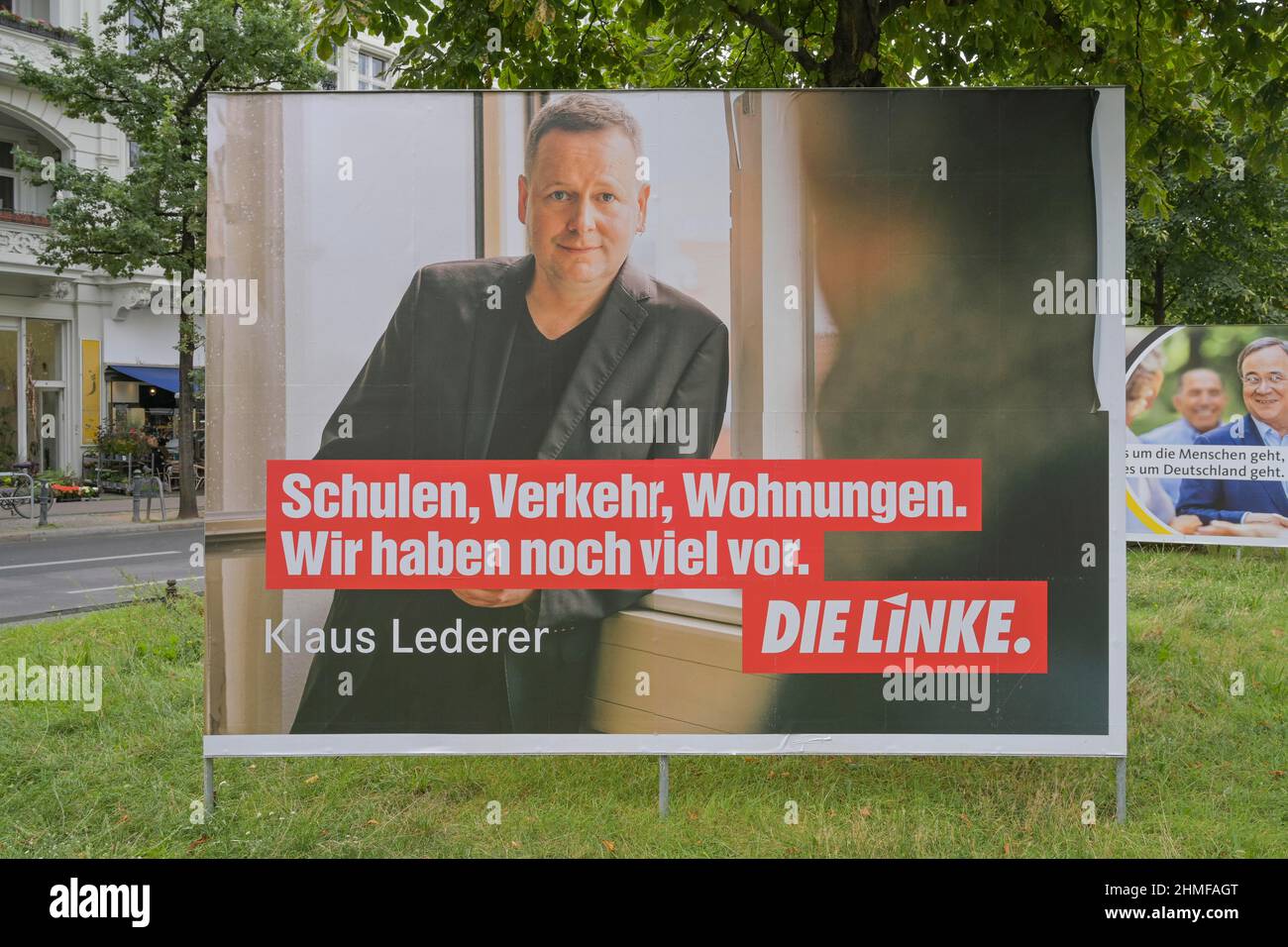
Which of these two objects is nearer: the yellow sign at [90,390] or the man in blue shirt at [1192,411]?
the man in blue shirt at [1192,411]

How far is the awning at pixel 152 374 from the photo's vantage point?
29656 mm

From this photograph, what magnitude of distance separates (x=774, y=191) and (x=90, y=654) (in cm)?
665

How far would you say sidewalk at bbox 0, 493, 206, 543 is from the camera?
63.8 ft

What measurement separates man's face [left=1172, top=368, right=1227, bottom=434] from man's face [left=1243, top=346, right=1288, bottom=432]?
13.0 inches

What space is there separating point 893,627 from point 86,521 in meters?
20.5

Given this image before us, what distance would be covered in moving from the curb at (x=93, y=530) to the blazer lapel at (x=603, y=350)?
16.1m

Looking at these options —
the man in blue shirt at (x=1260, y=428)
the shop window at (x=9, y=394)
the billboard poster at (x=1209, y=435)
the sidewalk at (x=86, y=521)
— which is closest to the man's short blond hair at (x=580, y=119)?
the billboard poster at (x=1209, y=435)

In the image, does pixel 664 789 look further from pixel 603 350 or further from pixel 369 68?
pixel 369 68

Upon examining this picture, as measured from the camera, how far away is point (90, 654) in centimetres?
832

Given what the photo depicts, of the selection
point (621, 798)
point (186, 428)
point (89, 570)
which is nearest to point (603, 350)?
point (621, 798)

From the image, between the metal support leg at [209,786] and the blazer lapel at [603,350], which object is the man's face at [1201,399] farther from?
the metal support leg at [209,786]

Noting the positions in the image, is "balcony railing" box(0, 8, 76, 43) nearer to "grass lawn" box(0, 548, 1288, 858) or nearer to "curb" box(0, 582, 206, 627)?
"curb" box(0, 582, 206, 627)
